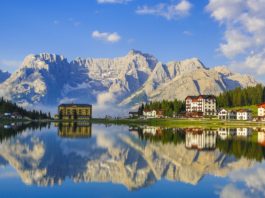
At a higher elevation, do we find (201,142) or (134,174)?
(201,142)

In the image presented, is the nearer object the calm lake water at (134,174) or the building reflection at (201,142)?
the calm lake water at (134,174)

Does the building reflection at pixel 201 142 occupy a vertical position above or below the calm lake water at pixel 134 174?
above

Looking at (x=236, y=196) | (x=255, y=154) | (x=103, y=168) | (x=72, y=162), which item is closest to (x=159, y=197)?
(x=236, y=196)

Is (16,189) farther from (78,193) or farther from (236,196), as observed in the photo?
(236,196)

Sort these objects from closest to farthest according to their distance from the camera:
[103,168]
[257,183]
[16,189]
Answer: [16,189] → [257,183] → [103,168]

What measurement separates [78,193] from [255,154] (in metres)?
32.7

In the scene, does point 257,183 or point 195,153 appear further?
point 195,153

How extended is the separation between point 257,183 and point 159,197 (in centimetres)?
983

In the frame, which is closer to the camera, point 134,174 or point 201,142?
point 134,174

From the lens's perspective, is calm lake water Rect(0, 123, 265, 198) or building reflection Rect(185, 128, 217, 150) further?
building reflection Rect(185, 128, 217, 150)

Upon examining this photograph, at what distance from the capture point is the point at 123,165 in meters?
49.4

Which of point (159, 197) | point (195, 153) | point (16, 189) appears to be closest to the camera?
point (159, 197)

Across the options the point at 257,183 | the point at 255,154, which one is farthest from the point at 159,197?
the point at 255,154

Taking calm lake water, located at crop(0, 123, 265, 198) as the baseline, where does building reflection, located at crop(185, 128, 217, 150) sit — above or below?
above
